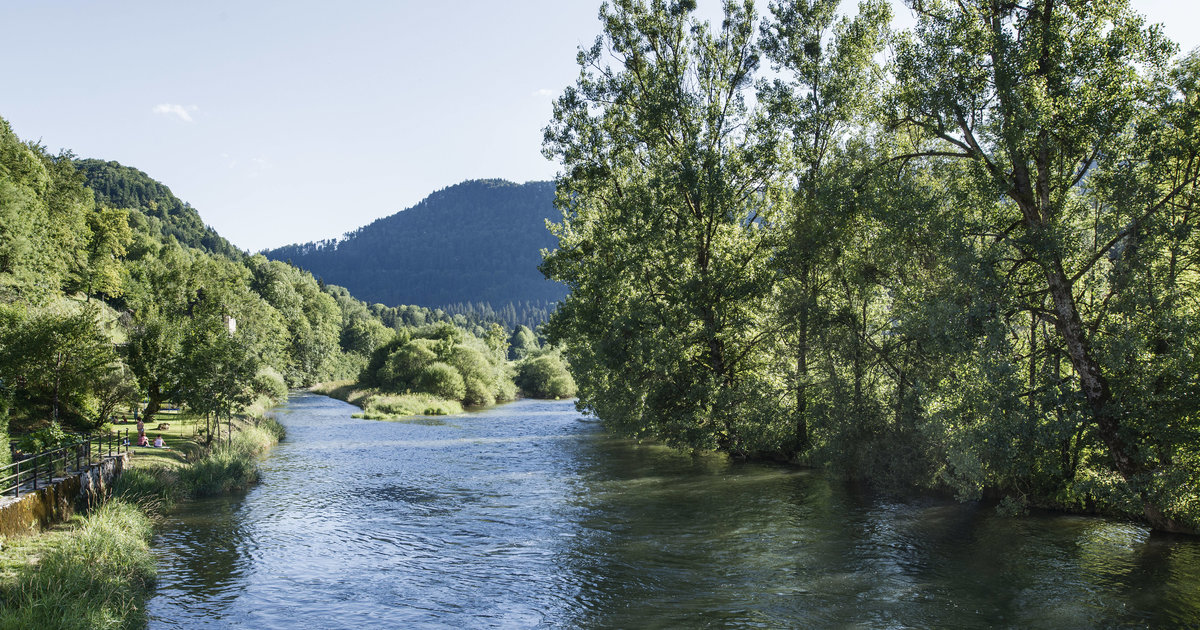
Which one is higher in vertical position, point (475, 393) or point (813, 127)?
point (813, 127)

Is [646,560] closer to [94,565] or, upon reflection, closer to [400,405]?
[94,565]

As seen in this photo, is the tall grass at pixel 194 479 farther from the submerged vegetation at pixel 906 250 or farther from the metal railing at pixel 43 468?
the submerged vegetation at pixel 906 250

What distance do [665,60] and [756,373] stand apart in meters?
14.5

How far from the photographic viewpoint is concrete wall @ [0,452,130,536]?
14.7 meters

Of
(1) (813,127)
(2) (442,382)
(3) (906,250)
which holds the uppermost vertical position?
(1) (813,127)

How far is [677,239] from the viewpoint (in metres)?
28.6

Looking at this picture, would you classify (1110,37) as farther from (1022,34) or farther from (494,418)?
(494,418)

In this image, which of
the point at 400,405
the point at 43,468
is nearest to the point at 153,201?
the point at 400,405

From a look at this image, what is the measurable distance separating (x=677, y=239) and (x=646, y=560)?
15.5m

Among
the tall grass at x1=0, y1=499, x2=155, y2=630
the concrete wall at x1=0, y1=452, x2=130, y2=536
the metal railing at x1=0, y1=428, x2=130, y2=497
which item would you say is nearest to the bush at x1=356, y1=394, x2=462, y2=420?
the metal railing at x1=0, y1=428, x2=130, y2=497

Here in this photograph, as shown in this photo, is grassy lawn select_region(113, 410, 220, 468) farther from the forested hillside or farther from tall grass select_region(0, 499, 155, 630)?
tall grass select_region(0, 499, 155, 630)

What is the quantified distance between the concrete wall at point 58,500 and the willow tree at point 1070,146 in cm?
2300

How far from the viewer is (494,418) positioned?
5878 cm

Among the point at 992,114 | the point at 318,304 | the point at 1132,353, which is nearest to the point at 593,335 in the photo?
the point at 992,114
